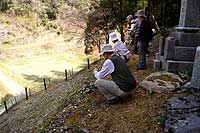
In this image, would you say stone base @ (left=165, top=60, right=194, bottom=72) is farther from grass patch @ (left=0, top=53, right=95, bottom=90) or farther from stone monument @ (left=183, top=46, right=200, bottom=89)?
grass patch @ (left=0, top=53, right=95, bottom=90)

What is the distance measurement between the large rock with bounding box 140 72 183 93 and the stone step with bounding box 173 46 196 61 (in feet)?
1.92

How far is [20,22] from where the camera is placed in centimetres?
2747

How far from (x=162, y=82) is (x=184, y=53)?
3.73 ft

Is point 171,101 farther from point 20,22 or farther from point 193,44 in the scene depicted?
point 20,22

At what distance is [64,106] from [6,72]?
12217 mm

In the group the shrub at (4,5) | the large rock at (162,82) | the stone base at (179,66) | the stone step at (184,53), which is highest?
the shrub at (4,5)

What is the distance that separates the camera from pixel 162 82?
6559 mm

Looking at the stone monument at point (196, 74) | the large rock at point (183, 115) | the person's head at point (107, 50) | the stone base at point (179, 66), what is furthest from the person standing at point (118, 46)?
the large rock at point (183, 115)

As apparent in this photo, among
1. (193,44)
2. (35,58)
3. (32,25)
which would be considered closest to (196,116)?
(193,44)

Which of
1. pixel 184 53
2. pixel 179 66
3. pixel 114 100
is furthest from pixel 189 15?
pixel 114 100

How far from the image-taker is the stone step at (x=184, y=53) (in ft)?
23.5

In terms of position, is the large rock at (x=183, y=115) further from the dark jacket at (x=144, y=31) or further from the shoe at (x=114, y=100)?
the dark jacket at (x=144, y=31)

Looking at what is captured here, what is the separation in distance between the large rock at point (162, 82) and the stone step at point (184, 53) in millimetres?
587

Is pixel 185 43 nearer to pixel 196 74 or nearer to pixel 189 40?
pixel 189 40
